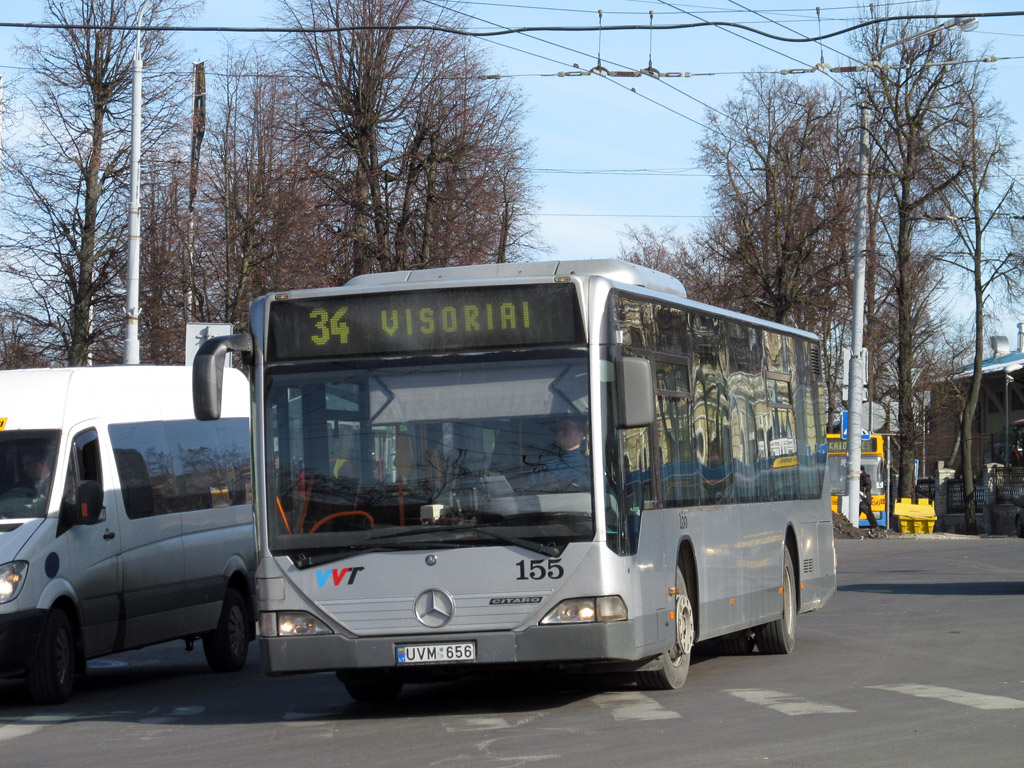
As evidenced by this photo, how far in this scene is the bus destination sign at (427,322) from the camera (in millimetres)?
9922

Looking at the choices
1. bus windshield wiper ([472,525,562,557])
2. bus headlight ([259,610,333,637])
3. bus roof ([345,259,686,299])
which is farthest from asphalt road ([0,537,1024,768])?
bus roof ([345,259,686,299])

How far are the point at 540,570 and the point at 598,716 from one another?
1081 millimetres

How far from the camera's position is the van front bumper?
1153cm

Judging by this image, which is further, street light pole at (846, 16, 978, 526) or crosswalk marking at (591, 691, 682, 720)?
street light pole at (846, 16, 978, 526)

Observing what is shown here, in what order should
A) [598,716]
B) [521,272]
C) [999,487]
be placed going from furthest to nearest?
[999,487] → [521,272] → [598,716]

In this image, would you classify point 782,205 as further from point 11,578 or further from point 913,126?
point 11,578

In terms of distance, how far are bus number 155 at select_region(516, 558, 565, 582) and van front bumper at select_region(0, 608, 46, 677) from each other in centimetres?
427

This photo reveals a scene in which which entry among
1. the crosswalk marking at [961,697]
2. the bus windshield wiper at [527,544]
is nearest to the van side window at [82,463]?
the bus windshield wiper at [527,544]

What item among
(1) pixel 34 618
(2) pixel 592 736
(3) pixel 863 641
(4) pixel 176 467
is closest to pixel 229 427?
(4) pixel 176 467

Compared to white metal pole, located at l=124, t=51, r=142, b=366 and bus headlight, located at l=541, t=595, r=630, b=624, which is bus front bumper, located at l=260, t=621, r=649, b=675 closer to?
bus headlight, located at l=541, t=595, r=630, b=624

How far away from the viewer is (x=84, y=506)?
12727mm

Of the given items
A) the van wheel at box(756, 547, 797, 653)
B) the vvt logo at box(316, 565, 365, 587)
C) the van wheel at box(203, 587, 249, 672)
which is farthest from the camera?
the van wheel at box(203, 587, 249, 672)

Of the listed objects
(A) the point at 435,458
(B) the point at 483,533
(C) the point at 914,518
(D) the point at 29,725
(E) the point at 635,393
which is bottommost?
(D) the point at 29,725

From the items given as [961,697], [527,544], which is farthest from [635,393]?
[961,697]
